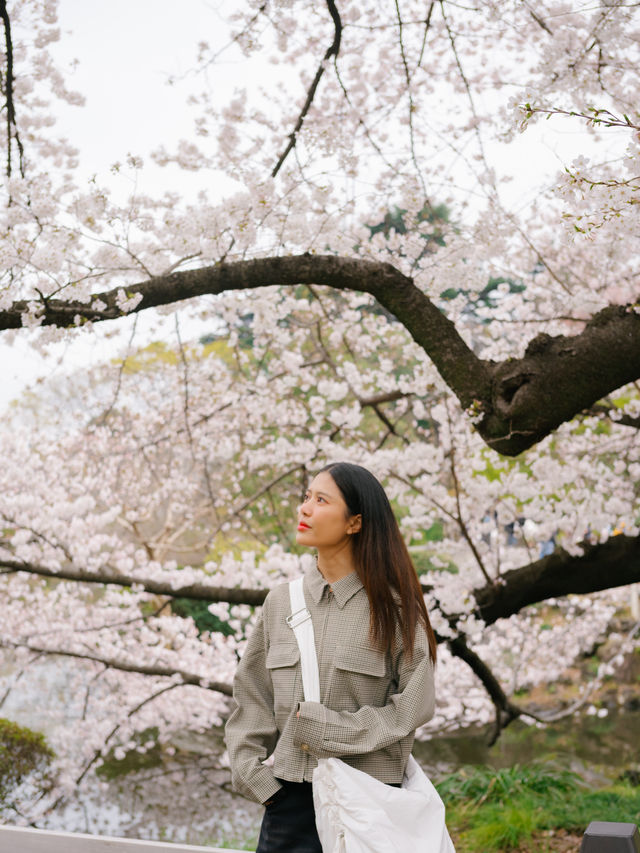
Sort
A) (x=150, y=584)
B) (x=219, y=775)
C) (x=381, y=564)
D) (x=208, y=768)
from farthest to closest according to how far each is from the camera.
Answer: (x=219, y=775) → (x=208, y=768) → (x=150, y=584) → (x=381, y=564)

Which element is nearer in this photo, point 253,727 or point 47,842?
point 253,727

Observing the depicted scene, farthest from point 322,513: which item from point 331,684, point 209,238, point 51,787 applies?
point 51,787

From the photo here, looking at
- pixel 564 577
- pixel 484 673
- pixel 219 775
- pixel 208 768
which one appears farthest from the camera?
pixel 219 775

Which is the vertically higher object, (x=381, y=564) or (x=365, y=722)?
(x=381, y=564)

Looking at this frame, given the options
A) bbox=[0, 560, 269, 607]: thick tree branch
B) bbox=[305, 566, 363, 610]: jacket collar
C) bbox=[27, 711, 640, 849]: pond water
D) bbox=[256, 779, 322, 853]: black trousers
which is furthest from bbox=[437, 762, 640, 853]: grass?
bbox=[305, 566, 363, 610]: jacket collar

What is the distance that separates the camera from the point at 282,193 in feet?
10.1

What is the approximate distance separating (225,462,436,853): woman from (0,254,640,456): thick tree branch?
87cm

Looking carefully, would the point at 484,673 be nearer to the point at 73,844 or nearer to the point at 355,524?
the point at 73,844

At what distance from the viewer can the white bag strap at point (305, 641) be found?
139 cm

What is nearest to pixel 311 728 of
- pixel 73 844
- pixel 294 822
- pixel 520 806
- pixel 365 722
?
pixel 365 722

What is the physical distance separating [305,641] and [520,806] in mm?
3372

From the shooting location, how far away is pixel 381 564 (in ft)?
4.89

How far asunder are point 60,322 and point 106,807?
5.41 meters

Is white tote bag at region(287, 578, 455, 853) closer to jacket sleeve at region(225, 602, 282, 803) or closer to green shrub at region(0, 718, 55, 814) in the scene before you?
jacket sleeve at region(225, 602, 282, 803)
